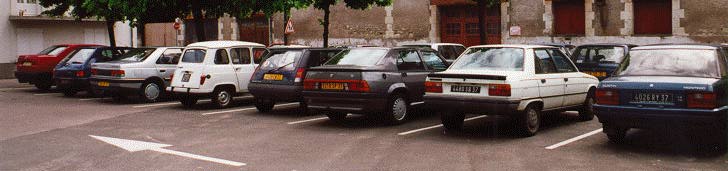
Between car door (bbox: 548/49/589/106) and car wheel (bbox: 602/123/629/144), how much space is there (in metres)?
1.44

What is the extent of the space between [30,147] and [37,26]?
23.3 m

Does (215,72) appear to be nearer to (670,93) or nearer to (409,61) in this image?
(409,61)

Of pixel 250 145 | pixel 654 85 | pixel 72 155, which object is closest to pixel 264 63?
pixel 250 145

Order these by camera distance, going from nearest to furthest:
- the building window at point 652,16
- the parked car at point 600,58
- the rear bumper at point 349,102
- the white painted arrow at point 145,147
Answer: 1. the white painted arrow at point 145,147
2. the rear bumper at point 349,102
3. the parked car at point 600,58
4. the building window at point 652,16

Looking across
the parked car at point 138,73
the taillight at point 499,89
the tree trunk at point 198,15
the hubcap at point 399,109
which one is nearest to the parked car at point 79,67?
the parked car at point 138,73

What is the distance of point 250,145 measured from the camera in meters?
9.29

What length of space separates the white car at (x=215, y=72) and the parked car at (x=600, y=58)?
7.11 metres

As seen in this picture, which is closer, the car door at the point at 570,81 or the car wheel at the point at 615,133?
the car wheel at the point at 615,133

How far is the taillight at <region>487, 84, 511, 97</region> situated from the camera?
30.1ft

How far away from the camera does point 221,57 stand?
14477 millimetres

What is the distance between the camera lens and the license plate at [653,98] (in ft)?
25.9

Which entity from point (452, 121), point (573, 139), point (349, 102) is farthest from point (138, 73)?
point (573, 139)

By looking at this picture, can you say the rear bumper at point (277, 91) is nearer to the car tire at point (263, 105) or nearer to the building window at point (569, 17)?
the car tire at point (263, 105)

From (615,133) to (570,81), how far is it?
1855 millimetres
